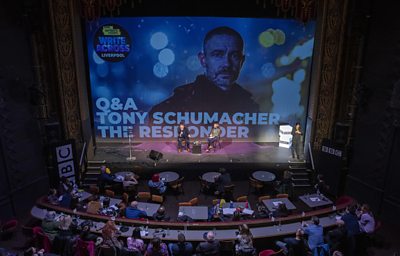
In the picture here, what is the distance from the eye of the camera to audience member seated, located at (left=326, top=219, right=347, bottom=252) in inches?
311

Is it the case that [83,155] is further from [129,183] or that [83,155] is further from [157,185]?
[157,185]

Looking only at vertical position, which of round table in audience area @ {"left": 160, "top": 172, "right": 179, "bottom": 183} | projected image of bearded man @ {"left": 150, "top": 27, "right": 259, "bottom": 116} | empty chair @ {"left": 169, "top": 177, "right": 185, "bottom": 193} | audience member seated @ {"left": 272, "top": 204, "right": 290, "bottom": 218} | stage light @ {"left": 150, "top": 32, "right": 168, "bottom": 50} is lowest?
empty chair @ {"left": 169, "top": 177, "right": 185, "bottom": 193}

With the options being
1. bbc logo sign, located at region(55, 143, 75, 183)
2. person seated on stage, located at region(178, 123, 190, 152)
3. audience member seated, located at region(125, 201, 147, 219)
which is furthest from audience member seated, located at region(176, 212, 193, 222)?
person seated on stage, located at region(178, 123, 190, 152)

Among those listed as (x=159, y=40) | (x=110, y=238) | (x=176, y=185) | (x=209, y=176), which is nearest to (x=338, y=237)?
(x=110, y=238)

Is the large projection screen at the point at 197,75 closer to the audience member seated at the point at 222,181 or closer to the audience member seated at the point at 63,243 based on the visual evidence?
the audience member seated at the point at 222,181

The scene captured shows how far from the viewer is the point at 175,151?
14.5 metres

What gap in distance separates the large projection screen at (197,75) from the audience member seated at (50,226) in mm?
6976

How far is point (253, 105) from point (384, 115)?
552 centimetres

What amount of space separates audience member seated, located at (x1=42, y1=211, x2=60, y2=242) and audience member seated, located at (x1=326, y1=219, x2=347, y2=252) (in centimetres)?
633

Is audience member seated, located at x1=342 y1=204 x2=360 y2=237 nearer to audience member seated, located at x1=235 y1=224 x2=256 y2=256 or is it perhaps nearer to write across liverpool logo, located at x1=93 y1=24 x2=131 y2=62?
audience member seated, located at x1=235 y1=224 x2=256 y2=256

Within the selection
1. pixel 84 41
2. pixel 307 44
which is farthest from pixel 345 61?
pixel 84 41

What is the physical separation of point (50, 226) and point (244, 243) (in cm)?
455

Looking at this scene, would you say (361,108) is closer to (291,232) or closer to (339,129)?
(339,129)

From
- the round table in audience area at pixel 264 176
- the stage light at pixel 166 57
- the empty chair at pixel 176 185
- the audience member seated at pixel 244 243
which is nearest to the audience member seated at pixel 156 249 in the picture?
the audience member seated at pixel 244 243
